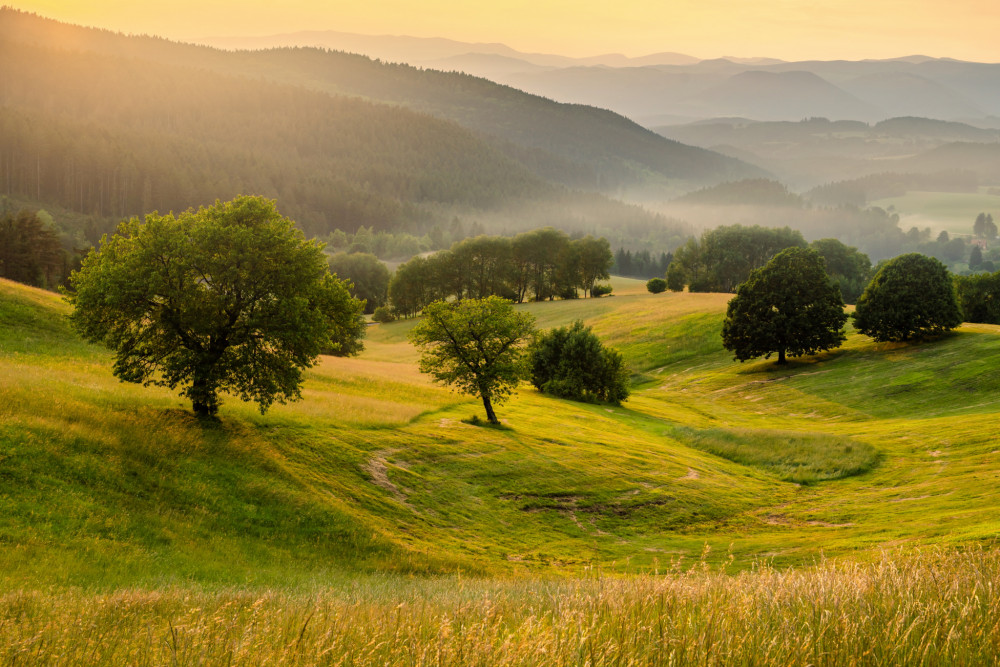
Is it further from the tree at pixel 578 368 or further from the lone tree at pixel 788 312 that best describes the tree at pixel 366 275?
the lone tree at pixel 788 312

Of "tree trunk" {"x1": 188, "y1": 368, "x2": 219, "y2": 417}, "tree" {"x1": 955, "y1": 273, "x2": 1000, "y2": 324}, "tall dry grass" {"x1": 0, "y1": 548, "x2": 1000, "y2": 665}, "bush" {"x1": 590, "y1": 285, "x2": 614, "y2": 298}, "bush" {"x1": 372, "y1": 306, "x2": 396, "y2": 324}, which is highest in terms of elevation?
"bush" {"x1": 590, "y1": 285, "x2": 614, "y2": 298}

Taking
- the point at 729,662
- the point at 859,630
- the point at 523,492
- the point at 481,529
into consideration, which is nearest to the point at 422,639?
the point at 729,662

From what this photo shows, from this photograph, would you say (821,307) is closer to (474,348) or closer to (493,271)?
(474,348)

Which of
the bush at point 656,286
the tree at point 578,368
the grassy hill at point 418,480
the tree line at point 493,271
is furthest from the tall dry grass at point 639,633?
the bush at point 656,286

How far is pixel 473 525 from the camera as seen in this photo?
111ft

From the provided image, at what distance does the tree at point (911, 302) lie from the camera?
8325cm

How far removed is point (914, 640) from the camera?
5.36 metres

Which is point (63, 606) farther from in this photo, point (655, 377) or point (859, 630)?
point (655, 377)

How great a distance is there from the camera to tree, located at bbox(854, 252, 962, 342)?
273 feet

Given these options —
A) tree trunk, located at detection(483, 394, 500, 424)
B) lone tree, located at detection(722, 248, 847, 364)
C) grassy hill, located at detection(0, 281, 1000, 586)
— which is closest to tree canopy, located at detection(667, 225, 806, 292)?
lone tree, located at detection(722, 248, 847, 364)

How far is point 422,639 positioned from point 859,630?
158 inches

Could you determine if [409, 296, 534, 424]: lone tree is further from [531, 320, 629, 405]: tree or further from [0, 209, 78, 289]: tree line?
[0, 209, 78, 289]: tree line

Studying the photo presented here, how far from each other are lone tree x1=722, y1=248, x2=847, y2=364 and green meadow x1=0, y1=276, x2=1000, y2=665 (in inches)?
666

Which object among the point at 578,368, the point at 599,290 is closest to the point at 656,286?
the point at 599,290
